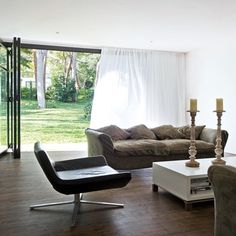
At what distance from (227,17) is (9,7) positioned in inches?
124

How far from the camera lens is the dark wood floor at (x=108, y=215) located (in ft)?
7.97

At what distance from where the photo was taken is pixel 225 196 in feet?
5.46

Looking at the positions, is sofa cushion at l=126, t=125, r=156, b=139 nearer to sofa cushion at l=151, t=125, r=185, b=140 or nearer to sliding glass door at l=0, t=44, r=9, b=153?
sofa cushion at l=151, t=125, r=185, b=140

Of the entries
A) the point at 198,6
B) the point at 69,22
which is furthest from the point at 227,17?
the point at 69,22

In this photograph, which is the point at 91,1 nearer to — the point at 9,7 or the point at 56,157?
the point at 9,7

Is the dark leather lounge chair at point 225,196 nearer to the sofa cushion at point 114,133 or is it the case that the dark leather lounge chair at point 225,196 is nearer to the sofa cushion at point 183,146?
the sofa cushion at point 183,146

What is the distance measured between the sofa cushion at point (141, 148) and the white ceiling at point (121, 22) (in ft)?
6.28

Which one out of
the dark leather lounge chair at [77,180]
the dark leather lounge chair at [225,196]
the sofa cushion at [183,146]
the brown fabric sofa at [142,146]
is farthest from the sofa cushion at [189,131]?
the dark leather lounge chair at [225,196]

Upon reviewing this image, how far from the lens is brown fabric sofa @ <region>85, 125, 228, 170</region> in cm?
420

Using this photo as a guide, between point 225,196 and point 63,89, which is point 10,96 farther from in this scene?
point 225,196

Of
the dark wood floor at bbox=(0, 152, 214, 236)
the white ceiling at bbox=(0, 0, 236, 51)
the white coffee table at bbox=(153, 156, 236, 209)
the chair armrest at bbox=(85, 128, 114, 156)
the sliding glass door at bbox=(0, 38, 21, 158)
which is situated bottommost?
the dark wood floor at bbox=(0, 152, 214, 236)

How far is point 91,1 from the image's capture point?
12.0 ft

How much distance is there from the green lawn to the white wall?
3.09 metres

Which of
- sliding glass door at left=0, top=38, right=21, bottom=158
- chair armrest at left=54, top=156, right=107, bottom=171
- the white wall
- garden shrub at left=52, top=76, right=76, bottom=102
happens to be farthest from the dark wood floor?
garden shrub at left=52, top=76, right=76, bottom=102
